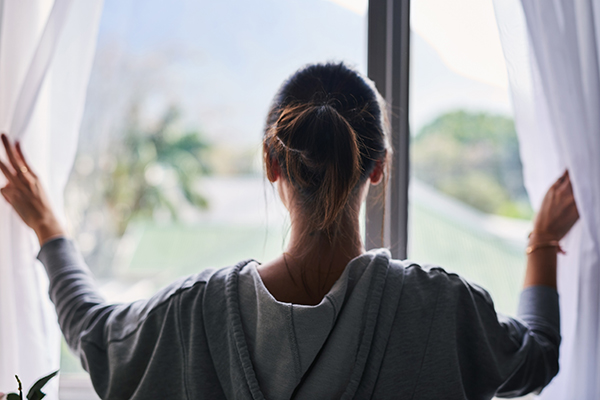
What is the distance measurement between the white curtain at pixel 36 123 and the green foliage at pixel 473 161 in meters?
1.25

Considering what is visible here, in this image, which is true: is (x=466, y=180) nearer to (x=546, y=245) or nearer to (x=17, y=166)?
(x=546, y=245)

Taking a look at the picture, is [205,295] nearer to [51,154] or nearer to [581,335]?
[51,154]

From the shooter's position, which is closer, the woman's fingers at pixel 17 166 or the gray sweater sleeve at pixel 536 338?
the gray sweater sleeve at pixel 536 338

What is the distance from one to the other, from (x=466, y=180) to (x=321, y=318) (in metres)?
1.55

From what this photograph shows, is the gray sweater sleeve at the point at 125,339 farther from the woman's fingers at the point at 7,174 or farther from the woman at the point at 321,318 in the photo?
the woman's fingers at the point at 7,174

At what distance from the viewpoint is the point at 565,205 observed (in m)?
0.85

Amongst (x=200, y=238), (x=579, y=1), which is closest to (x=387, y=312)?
(x=579, y=1)

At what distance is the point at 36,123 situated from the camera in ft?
2.99

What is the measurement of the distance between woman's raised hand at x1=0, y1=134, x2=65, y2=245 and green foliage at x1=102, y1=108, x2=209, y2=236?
9.10 ft

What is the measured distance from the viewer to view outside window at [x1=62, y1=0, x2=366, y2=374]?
48.5 inches

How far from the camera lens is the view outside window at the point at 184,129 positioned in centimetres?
123

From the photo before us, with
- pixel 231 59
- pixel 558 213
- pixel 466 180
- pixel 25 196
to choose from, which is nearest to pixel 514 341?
pixel 558 213

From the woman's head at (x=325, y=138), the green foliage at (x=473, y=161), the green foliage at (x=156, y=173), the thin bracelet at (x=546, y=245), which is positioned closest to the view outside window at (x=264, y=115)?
the green foliage at (x=473, y=161)

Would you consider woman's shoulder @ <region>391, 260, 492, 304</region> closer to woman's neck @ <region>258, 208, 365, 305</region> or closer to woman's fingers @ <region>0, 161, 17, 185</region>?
woman's neck @ <region>258, 208, 365, 305</region>
